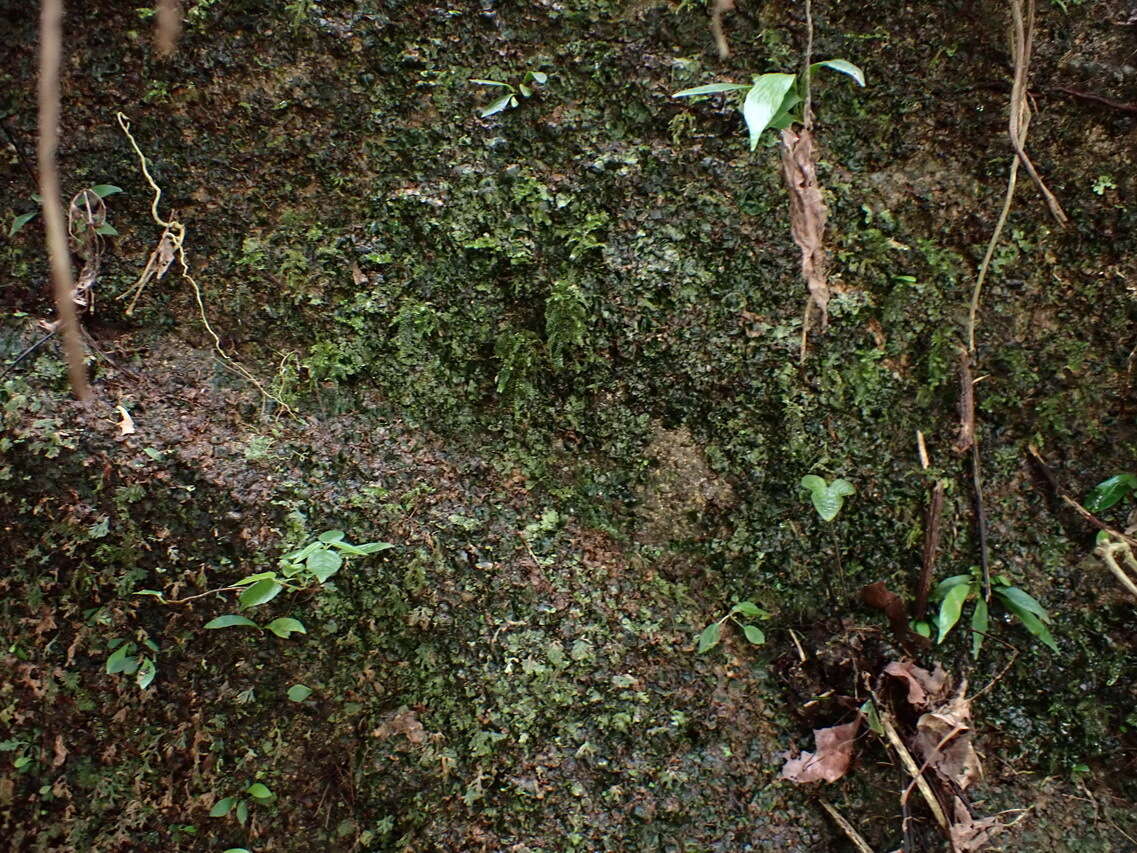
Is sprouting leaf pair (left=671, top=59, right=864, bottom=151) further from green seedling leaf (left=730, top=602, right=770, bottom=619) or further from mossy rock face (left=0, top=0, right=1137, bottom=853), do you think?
green seedling leaf (left=730, top=602, right=770, bottom=619)

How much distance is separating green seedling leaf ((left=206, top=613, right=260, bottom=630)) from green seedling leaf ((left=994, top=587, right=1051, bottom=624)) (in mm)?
1862

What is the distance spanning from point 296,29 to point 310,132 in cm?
25

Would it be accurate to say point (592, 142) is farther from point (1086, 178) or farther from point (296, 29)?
point (1086, 178)

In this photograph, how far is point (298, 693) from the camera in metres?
1.78

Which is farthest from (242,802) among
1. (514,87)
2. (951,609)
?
(514,87)

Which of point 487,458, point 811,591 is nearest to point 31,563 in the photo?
point 487,458

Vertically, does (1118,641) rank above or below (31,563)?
below

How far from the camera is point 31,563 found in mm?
1756

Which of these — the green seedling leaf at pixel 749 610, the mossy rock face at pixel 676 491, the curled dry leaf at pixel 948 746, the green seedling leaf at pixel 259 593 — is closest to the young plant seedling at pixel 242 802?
the green seedling leaf at pixel 259 593

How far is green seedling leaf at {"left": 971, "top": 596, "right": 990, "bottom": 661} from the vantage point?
1829 millimetres

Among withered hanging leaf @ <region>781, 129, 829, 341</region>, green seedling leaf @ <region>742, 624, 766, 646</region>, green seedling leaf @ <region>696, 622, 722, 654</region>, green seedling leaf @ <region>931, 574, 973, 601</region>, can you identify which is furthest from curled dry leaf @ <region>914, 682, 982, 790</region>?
withered hanging leaf @ <region>781, 129, 829, 341</region>

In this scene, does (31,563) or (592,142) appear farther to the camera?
(592,142)

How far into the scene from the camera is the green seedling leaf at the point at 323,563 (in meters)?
1.68

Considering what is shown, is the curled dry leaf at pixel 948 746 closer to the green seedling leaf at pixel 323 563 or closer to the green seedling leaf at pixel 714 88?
the green seedling leaf at pixel 323 563
